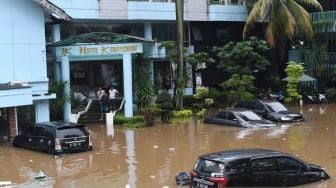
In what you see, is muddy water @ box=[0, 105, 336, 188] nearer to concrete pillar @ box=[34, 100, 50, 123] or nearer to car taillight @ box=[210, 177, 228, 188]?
concrete pillar @ box=[34, 100, 50, 123]

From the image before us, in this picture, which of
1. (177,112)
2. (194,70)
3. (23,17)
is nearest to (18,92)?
(23,17)

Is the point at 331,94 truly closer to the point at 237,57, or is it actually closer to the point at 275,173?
the point at 237,57

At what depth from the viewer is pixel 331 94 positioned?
42125 millimetres

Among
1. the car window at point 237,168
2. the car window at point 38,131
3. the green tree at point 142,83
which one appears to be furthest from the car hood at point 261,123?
the car window at point 237,168

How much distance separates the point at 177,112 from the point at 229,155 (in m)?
20.5

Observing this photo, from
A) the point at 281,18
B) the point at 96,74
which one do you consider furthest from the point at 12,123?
the point at 281,18

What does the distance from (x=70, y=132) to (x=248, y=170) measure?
1014 cm

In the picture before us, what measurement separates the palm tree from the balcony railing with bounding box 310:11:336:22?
63.8 inches

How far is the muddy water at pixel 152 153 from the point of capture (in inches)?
698

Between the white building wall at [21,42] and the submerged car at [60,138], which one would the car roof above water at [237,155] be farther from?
the white building wall at [21,42]

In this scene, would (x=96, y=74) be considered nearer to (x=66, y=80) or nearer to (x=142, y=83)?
(x=142, y=83)

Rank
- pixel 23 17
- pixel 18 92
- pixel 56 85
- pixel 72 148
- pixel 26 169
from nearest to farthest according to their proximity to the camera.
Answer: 1. pixel 26 169
2. pixel 72 148
3. pixel 18 92
4. pixel 23 17
5. pixel 56 85

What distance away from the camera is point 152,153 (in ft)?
73.3

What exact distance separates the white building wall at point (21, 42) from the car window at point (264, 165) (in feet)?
56.5
